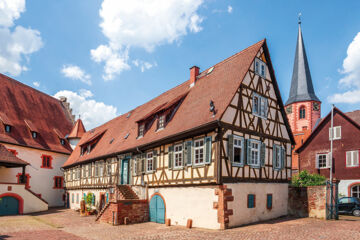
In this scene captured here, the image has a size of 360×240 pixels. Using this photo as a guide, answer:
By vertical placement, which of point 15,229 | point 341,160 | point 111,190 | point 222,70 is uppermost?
point 222,70

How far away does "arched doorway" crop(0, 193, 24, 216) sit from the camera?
26.6m

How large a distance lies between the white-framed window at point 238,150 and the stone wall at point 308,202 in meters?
5.29

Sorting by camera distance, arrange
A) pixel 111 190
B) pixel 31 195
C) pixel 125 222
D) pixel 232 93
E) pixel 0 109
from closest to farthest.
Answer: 1. pixel 232 93
2. pixel 125 222
3. pixel 111 190
4. pixel 31 195
5. pixel 0 109

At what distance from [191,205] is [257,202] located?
371cm

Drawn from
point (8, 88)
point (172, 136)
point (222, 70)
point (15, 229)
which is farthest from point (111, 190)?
point (8, 88)

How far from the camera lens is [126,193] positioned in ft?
68.3

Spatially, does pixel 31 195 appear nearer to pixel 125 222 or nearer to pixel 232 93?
pixel 125 222

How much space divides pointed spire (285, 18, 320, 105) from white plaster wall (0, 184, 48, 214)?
44.3 metres

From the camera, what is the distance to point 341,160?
2616cm

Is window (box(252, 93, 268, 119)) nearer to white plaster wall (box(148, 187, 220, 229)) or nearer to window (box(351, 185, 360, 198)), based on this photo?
white plaster wall (box(148, 187, 220, 229))

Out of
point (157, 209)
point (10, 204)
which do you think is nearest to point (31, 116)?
point (10, 204)

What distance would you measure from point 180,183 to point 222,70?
7.67m

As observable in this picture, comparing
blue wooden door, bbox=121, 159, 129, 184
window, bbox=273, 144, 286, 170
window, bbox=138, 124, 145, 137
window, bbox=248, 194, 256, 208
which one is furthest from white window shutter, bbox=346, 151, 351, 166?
blue wooden door, bbox=121, 159, 129, 184

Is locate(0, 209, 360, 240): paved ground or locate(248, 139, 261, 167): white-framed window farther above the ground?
locate(248, 139, 261, 167): white-framed window
